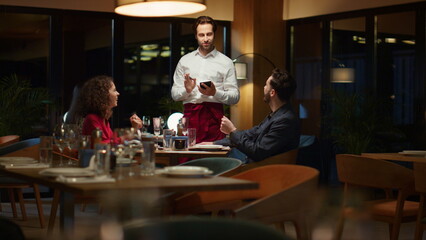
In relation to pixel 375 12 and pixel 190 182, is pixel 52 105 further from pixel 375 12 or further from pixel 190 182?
pixel 190 182

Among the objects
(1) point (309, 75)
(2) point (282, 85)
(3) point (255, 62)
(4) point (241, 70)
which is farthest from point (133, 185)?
(1) point (309, 75)

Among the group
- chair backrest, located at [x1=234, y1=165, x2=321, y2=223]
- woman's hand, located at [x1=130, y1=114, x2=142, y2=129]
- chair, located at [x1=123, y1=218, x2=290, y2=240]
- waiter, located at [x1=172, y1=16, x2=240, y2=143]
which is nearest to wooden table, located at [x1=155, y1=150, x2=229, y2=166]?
woman's hand, located at [x1=130, y1=114, x2=142, y2=129]

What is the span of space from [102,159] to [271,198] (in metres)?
0.76

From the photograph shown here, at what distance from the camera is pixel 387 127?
333 inches

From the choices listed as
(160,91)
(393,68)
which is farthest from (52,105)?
(393,68)

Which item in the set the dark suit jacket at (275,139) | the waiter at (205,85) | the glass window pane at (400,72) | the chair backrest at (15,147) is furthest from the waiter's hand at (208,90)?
the glass window pane at (400,72)

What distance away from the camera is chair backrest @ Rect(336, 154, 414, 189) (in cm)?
438

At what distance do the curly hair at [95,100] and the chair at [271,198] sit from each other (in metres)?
1.74

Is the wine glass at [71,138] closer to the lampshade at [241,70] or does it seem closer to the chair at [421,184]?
the chair at [421,184]

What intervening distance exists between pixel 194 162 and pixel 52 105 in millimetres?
4963

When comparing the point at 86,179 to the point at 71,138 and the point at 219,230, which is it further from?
the point at 219,230

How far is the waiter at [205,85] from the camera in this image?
20.1ft

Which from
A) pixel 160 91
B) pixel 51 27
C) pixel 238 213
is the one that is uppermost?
pixel 51 27

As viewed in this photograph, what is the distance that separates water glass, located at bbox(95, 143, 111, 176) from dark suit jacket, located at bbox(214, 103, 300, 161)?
6.99ft
